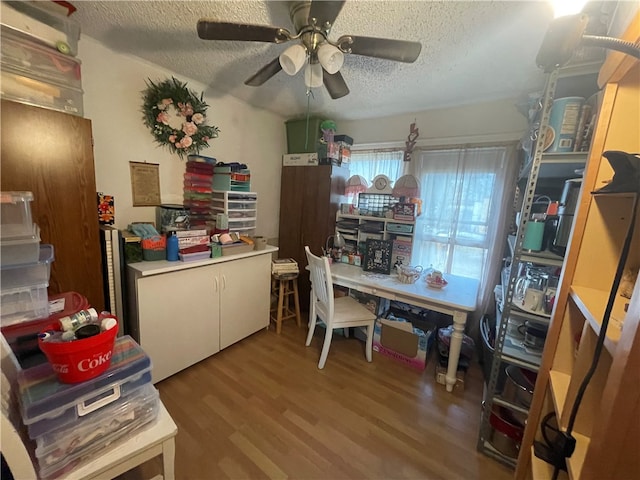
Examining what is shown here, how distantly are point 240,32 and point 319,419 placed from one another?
7.20 feet

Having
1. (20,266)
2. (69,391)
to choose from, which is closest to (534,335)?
(69,391)

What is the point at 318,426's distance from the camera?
1.55m

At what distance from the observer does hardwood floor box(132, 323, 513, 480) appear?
1327 mm

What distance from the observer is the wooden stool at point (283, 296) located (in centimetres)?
252

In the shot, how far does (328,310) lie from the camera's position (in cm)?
198

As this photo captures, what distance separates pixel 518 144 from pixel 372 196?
1.27 meters

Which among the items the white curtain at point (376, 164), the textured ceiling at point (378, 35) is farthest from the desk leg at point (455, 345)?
the textured ceiling at point (378, 35)

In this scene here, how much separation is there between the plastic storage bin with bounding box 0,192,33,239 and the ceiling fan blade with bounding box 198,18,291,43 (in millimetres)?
1017

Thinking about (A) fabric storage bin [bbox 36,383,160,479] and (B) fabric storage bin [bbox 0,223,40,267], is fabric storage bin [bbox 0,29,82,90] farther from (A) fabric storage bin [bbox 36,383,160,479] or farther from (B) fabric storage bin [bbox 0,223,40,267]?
(A) fabric storage bin [bbox 36,383,160,479]

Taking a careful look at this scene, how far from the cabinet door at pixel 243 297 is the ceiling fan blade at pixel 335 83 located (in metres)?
1.49

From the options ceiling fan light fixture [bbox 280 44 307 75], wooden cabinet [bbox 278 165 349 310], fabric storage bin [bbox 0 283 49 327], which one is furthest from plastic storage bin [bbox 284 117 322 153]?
fabric storage bin [bbox 0 283 49 327]

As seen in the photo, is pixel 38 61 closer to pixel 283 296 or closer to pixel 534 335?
pixel 283 296

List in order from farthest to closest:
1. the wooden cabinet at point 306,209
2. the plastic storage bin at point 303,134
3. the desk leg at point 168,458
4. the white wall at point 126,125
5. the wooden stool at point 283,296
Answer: the plastic storage bin at point 303,134 < the wooden cabinet at point 306,209 < the wooden stool at point 283,296 < the white wall at point 126,125 < the desk leg at point 168,458

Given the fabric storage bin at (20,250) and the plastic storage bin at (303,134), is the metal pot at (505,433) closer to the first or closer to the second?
the fabric storage bin at (20,250)
